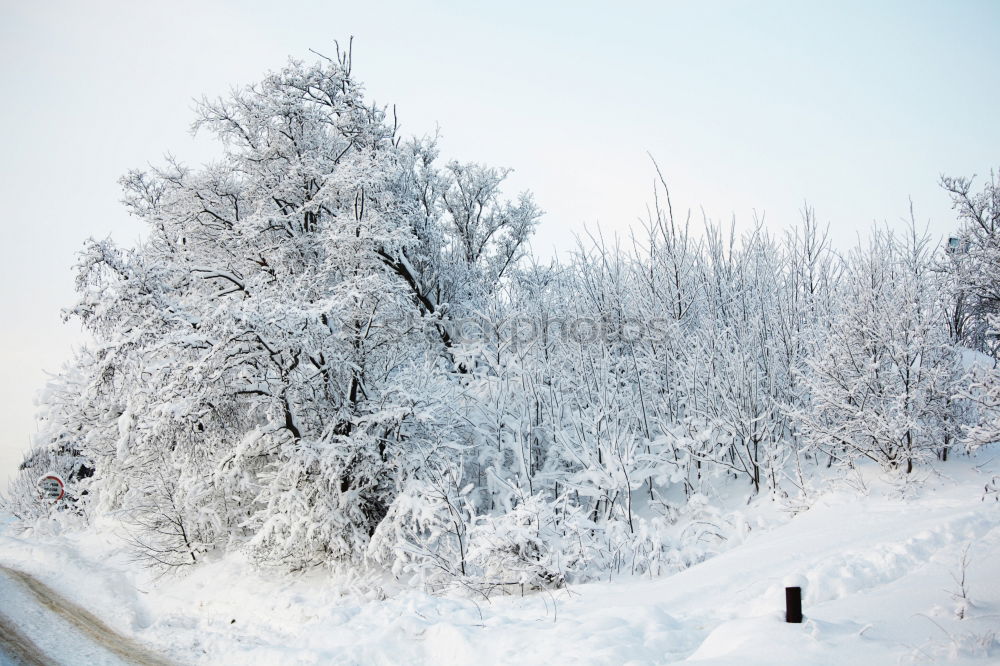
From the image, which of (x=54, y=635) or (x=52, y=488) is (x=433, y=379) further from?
(x=52, y=488)

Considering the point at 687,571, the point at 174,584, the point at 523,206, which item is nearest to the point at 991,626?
the point at 687,571

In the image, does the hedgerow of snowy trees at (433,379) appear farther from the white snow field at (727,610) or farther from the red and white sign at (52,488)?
the red and white sign at (52,488)

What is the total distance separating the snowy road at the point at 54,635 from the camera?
601 cm

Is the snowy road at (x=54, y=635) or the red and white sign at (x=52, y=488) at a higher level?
the snowy road at (x=54, y=635)

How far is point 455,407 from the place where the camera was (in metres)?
12.1

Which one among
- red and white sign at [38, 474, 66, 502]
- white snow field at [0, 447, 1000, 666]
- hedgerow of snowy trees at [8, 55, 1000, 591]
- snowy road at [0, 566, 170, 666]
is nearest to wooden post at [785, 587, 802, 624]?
white snow field at [0, 447, 1000, 666]

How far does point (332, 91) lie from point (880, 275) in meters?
12.3

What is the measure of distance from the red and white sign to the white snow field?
10.8 metres

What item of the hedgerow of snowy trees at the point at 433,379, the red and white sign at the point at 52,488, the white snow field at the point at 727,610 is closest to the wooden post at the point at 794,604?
the white snow field at the point at 727,610

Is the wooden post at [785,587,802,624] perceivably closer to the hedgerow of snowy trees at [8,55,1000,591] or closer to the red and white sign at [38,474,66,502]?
the hedgerow of snowy trees at [8,55,1000,591]

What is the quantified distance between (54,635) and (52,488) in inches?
635

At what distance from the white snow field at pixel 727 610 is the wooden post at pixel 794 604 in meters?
0.07

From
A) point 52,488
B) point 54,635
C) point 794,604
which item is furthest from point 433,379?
point 52,488

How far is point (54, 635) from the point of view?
6922 millimetres
